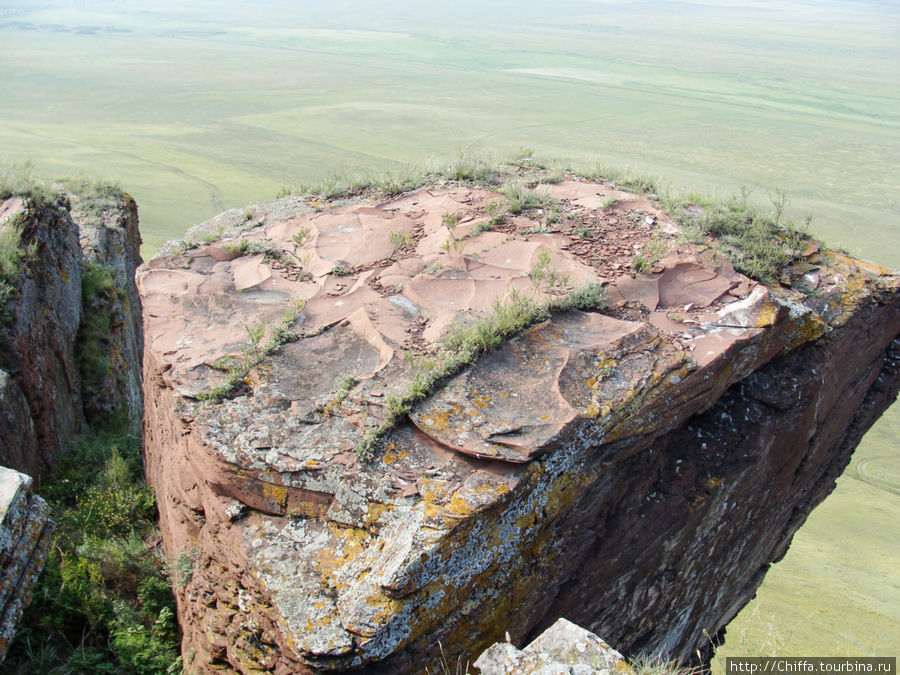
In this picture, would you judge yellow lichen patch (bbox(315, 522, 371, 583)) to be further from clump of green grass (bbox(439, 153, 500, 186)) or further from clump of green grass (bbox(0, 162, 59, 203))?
clump of green grass (bbox(0, 162, 59, 203))

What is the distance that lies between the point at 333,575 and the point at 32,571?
1875 mm

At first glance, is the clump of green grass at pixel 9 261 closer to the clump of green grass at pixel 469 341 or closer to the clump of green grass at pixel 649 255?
the clump of green grass at pixel 469 341

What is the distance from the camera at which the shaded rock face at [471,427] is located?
4.36m

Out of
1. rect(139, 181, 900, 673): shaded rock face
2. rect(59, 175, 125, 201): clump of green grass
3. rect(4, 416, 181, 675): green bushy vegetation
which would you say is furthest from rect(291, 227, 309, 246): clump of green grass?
rect(59, 175, 125, 201): clump of green grass

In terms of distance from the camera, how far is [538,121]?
51812 millimetres

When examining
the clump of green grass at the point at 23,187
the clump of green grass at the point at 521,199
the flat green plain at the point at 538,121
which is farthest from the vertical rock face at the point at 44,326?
the clump of green grass at the point at 521,199

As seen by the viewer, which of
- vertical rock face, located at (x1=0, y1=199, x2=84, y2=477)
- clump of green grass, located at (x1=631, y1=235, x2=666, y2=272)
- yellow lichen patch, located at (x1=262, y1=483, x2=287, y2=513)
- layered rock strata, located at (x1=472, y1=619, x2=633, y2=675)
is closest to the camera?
layered rock strata, located at (x1=472, y1=619, x2=633, y2=675)

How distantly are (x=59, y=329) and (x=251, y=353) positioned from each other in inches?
191

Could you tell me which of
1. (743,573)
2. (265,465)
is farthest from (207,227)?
(743,573)

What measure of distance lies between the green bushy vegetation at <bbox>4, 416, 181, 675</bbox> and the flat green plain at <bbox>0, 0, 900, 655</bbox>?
436cm

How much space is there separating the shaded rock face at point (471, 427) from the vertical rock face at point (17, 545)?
974mm

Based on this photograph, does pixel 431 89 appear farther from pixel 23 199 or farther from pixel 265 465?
pixel 265 465

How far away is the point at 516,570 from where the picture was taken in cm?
472

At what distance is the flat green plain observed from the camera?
48.9 ft
